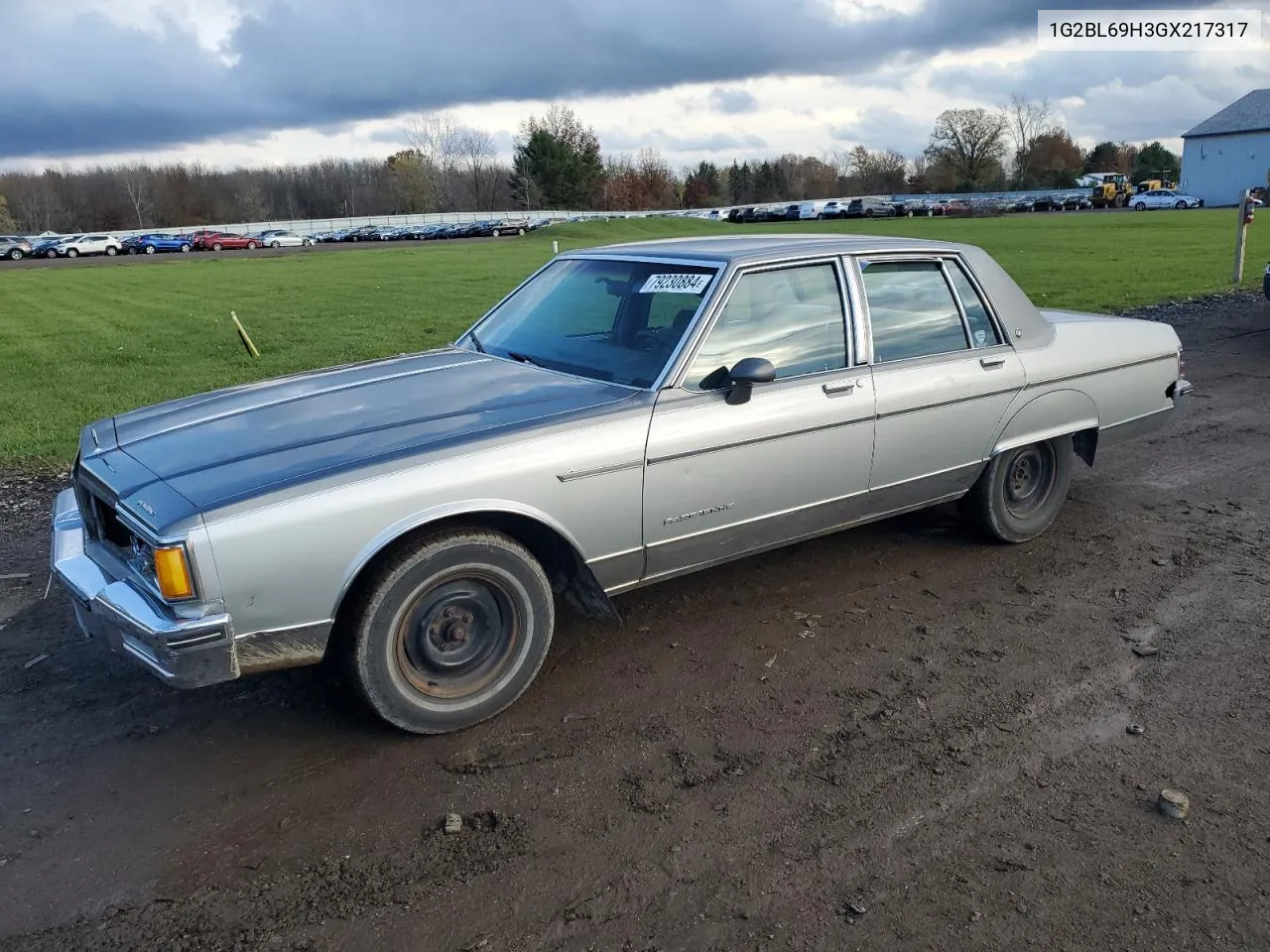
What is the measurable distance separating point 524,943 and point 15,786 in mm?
→ 1932

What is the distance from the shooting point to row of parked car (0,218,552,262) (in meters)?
53.2

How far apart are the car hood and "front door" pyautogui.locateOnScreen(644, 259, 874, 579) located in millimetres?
346

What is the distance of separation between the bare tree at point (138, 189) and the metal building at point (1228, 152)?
94398mm

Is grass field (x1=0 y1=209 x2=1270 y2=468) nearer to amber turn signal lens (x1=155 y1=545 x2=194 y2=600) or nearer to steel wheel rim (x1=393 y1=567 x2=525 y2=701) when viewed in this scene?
steel wheel rim (x1=393 y1=567 x2=525 y2=701)

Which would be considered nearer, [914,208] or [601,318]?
[601,318]

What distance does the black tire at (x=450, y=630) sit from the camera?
10.6ft

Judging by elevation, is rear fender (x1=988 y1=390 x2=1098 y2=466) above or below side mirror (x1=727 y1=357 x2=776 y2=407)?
below

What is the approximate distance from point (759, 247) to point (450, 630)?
89.0 inches

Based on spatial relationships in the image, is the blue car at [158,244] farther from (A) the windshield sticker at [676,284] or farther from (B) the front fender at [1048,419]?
(B) the front fender at [1048,419]

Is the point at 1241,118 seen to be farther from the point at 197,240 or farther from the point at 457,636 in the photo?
the point at 457,636

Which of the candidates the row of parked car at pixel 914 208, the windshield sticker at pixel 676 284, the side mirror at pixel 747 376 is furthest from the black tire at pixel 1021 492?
the row of parked car at pixel 914 208

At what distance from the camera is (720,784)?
3.13 m

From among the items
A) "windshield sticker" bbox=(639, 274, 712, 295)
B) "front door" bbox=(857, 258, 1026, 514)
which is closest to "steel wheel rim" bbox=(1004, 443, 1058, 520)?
"front door" bbox=(857, 258, 1026, 514)

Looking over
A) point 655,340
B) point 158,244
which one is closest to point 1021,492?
point 655,340
